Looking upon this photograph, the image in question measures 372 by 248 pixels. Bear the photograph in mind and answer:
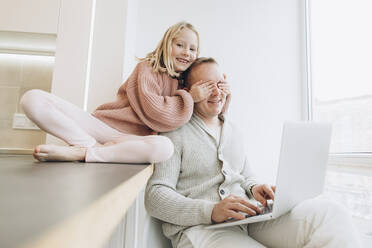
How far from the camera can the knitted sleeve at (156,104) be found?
94 centimetres

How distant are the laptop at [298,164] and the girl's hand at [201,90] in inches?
15.3

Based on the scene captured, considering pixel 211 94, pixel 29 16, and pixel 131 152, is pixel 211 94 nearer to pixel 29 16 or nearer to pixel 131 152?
pixel 131 152

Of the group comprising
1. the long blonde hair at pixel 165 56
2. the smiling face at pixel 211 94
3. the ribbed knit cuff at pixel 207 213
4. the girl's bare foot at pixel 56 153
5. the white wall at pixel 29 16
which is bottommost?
the ribbed knit cuff at pixel 207 213

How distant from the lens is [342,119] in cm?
149

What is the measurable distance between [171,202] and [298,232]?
0.38 meters

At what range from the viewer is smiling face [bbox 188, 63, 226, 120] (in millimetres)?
1013

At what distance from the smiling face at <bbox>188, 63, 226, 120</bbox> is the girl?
0.12ft

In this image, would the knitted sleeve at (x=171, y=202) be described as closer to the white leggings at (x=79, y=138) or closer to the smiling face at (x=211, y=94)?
the white leggings at (x=79, y=138)

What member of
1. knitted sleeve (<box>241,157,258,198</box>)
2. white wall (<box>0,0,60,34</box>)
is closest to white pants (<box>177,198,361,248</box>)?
knitted sleeve (<box>241,157,258,198</box>)

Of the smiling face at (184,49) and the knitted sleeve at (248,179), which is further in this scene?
the smiling face at (184,49)

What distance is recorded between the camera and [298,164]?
675 millimetres

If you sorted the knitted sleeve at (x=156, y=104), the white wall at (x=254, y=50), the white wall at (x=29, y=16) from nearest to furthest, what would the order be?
the knitted sleeve at (x=156, y=104)
the white wall at (x=29, y=16)
the white wall at (x=254, y=50)

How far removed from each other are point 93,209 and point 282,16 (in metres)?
2.07

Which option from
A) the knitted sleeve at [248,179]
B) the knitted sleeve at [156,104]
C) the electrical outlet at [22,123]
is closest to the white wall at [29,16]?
the electrical outlet at [22,123]
